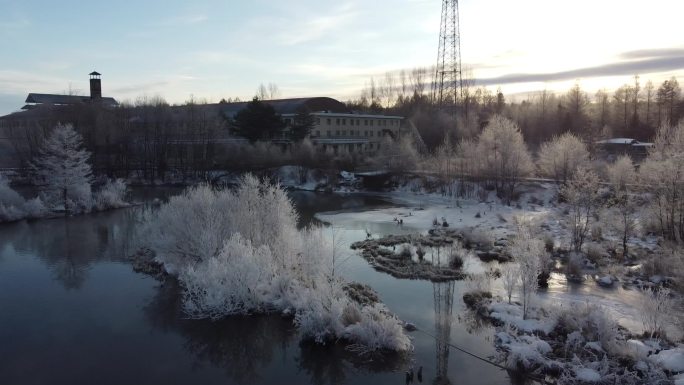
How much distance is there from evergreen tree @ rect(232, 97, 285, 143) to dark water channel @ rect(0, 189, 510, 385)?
3458 centimetres

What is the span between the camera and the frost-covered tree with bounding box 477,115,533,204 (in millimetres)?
39250

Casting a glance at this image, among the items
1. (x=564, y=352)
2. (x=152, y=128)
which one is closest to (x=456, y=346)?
(x=564, y=352)

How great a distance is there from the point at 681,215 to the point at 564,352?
14331mm

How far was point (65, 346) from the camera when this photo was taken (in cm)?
1395

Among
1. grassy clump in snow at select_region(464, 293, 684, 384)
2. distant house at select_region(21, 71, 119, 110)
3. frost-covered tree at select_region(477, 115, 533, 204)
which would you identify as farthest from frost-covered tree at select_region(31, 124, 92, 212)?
distant house at select_region(21, 71, 119, 110)

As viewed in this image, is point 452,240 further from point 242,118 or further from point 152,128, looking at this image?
point 152,128

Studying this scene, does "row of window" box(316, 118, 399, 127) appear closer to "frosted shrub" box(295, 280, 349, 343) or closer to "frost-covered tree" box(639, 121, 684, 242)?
"frost-covered tree" box(639, 121, 684, 242)

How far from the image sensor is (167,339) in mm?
14508

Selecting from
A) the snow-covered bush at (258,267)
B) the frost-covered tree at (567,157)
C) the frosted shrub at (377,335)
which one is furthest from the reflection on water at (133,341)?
the frost-covered tree at (567,157)

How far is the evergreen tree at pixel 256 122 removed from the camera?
54.7 m

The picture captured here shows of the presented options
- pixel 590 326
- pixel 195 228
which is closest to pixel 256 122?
pixel 195 228

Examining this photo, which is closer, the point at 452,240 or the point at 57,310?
the point at 57,310

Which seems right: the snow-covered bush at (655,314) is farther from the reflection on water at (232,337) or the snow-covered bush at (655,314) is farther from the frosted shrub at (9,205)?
the frosted shrub at (9,205)

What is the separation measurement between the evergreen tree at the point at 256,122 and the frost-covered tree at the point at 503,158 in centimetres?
2393
